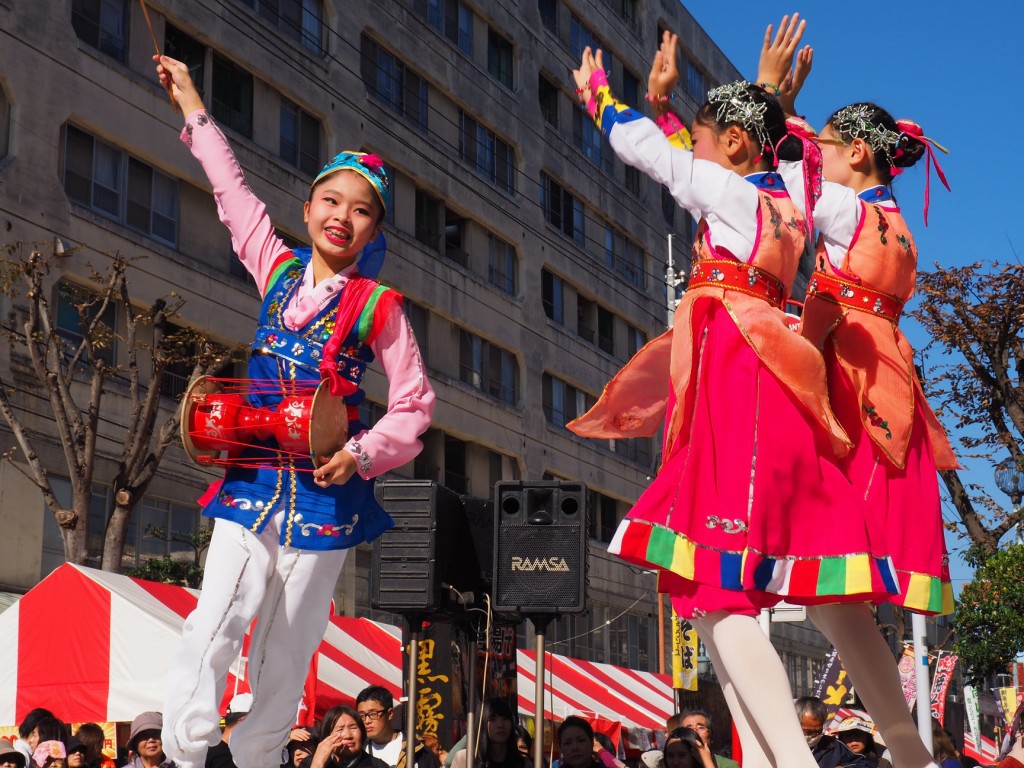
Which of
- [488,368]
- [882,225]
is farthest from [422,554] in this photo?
[488,368]

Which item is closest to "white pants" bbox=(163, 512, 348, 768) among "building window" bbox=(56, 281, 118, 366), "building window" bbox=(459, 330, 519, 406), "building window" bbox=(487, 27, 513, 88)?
"building window" bbox=(56, 281, 118, 366)

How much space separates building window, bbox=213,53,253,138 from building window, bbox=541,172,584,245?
1108 cm

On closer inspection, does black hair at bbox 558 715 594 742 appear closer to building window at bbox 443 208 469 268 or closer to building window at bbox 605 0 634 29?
building window at bbox 443 208 469 268

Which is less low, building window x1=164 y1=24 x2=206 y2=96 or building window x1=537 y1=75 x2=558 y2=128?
building window x1=537 y1=75 x2=558 y2=128

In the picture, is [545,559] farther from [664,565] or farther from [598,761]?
[664,565]

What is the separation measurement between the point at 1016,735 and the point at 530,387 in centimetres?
2801

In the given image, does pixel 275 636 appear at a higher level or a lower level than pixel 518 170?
lower

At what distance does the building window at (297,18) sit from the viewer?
23734 millimetres

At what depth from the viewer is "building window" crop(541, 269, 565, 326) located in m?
33.4

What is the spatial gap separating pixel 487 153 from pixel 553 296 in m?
4.33

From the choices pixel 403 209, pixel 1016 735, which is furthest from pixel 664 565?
pixel 403 209

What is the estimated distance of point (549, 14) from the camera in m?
34.5

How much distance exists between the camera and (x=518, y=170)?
32.1 meters

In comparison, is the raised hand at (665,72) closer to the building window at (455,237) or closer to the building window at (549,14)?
the building window at (455,237)
